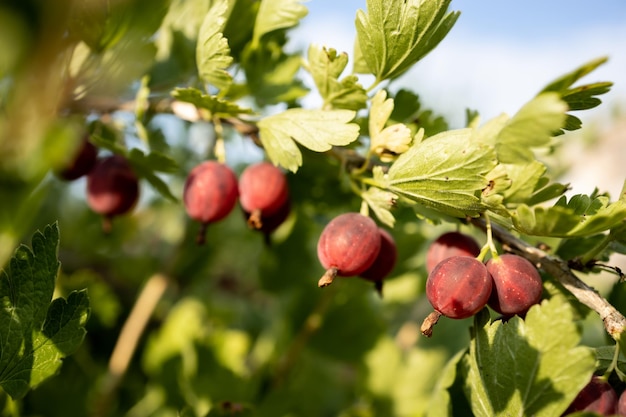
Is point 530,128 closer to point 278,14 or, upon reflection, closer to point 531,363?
point 531,363

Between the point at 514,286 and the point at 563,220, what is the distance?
102mm

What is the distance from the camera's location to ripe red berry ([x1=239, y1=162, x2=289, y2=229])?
0.82 m

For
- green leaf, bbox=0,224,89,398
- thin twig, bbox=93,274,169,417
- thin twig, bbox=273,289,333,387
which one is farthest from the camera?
thin twig, bbox=273,289,333,387

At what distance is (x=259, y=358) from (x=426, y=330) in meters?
0.93

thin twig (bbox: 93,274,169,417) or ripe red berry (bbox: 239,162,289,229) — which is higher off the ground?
ripe red berry (bbox: 239,162,289,229)

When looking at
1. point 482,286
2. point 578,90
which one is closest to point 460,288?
point 482,286

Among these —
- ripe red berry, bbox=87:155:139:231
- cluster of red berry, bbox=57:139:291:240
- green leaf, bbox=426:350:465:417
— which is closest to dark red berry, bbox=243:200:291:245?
cluster of red berry, bbox=57:139:291:240

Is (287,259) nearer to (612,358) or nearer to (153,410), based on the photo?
(153,410)

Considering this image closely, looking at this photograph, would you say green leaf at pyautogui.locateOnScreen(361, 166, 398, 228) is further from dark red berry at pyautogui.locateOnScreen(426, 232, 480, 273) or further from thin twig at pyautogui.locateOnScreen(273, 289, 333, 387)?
thin twig at pyautogui.locateOnScreen(273, 289, 333, 387)

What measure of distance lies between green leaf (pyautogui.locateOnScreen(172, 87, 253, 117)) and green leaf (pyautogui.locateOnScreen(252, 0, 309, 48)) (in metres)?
0.16

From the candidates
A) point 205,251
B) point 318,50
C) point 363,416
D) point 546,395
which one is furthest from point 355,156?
point 205,251

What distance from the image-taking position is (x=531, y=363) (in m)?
0.56

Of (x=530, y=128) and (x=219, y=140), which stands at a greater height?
(x=530, y=128)

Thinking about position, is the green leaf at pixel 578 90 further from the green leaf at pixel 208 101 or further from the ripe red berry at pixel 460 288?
the green leaf at pixel 208 101
